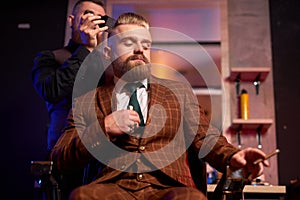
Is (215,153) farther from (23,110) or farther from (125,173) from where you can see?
(23,110)

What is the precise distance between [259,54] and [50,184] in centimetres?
233

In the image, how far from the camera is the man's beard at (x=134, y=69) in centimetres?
214

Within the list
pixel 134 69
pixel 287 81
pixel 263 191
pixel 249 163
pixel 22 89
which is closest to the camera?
pixel 249 163

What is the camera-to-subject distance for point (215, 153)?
184cm

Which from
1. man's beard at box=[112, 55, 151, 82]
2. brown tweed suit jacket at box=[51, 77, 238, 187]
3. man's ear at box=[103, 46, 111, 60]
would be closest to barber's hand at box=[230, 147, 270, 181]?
brown tweed suit jacket at box=[51, 77, 238, 187]

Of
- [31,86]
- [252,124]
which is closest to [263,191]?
[252,124]

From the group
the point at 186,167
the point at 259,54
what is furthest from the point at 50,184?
the point at 259,54

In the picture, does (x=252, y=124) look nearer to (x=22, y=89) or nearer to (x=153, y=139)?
(x=153, y=139)

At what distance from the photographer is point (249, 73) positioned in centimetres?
337

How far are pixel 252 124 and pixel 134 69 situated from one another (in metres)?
1.43

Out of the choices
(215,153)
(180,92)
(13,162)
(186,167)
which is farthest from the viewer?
(13,162)

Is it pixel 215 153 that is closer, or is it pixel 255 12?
pixel 215 153

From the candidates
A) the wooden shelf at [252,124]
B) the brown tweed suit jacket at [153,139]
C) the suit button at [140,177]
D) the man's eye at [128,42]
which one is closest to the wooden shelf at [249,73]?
the wooden shelf at [252,124]

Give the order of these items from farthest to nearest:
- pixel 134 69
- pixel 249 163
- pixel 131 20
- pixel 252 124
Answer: pixel 252 124
pixel 131 20
pixel 134 69
pixel 249 163
